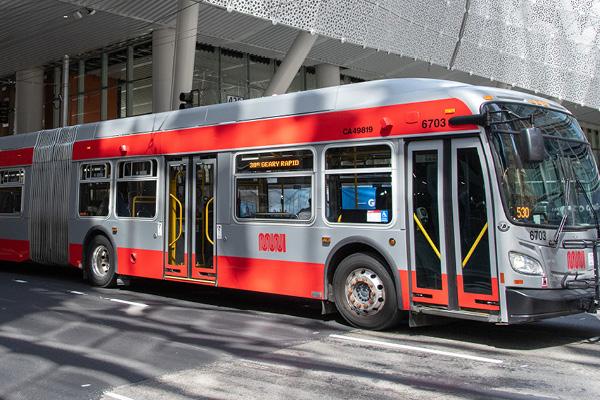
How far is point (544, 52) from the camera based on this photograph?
28766mm

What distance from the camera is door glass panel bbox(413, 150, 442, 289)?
735cm

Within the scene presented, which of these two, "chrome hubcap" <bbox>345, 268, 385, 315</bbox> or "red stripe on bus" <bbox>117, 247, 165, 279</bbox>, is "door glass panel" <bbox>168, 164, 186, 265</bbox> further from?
"chrome hubcap" <bbox>345, 268, 385, 315</bbox>

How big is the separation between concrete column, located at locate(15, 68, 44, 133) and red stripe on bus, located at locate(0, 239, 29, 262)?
16.1 metres

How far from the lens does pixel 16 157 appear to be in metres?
14.9

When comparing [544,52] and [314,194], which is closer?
[314,194]

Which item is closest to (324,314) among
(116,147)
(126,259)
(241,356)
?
(241,356)

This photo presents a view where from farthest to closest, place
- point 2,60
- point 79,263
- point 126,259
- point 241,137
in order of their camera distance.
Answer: point 2,60 < point 79,263 < point 126,259 < point 241,137

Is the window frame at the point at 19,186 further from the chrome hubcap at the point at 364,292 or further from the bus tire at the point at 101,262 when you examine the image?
the chrome hubcap at the point at 364,292

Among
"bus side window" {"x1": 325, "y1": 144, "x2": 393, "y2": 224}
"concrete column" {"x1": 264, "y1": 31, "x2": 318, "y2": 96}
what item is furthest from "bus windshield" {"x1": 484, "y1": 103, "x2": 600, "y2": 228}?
"concrete column" {"x1": 264, "y1": 31, "x2": 318, "y2": 96}

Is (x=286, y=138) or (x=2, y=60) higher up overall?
(x=2, y=60)

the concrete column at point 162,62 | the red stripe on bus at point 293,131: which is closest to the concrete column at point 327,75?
the concrete column at point 162,62

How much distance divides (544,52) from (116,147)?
75.9 ft

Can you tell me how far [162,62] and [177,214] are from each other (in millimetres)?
14570

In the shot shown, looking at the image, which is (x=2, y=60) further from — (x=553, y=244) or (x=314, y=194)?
(x=553, y=244)
